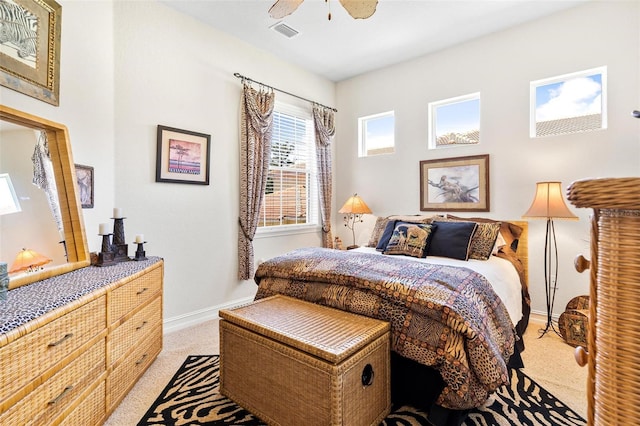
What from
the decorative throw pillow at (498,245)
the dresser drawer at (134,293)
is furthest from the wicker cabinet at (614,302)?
the decorative throw pillow at (498,245)

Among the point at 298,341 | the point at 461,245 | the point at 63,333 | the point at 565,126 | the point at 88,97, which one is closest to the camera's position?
the point at 63,333

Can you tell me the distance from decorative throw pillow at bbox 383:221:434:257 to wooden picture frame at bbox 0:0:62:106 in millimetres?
2711

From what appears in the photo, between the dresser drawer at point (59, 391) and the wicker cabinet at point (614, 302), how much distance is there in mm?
1597

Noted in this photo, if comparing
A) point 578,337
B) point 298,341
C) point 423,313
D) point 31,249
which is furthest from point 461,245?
point 31,249

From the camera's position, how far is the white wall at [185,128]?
8.84 feet

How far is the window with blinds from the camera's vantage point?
3.95 m

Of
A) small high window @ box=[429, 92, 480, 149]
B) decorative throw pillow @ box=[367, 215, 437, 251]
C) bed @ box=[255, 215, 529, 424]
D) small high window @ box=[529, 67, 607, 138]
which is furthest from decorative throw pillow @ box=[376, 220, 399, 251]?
small high window @ box=[529, 67, 607, 138]

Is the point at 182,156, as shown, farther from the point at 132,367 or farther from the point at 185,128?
the point at 132,367

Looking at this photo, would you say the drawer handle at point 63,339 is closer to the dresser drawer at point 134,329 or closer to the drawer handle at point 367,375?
the dresser drawer at point 134,329

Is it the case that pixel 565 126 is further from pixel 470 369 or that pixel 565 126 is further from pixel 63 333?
pixel 63 333

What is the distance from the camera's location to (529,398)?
1889 mm

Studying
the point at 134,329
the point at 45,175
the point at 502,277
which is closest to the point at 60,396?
the point at 134,329

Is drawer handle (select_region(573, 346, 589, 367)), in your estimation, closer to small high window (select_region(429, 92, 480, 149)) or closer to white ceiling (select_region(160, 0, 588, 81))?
white ceiling (select_region(160, 0, 588, 81))

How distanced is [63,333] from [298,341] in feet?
3.24
